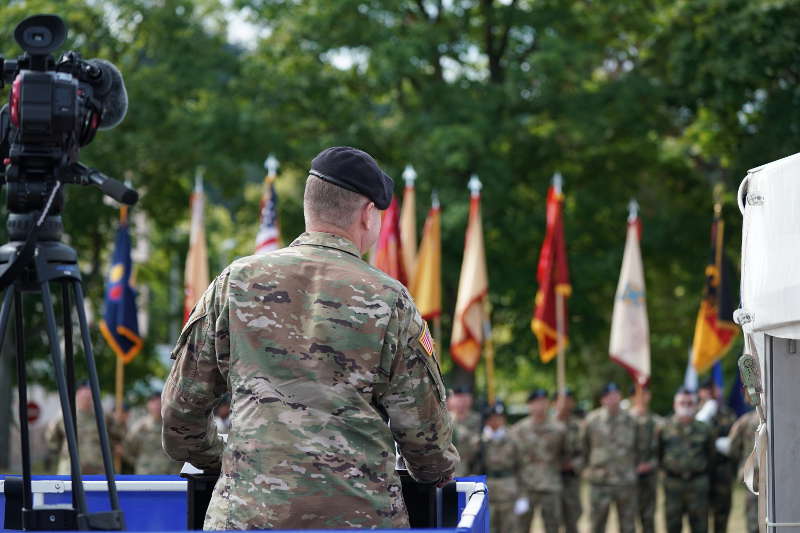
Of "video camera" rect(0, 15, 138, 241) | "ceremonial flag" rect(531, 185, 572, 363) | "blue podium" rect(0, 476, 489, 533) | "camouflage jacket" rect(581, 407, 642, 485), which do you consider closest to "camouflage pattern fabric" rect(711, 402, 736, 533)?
"camouflage jacket" rect(581, 407, 642, 485)

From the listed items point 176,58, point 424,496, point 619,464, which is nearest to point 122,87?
point 424,496

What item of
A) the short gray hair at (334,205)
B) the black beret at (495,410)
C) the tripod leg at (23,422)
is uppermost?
the short gray hair at (334,205)

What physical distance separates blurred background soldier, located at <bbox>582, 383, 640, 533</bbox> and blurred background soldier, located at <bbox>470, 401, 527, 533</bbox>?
98 cm

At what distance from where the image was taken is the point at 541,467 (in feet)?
46.4

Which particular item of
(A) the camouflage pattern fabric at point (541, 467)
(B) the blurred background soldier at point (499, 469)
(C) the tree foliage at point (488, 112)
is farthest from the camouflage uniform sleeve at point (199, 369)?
(C) the tree foliage at point (488, 112)

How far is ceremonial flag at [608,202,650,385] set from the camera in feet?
51.7

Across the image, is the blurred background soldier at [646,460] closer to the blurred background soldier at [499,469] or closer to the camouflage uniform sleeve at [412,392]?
the blurred background soldier at [499,469]

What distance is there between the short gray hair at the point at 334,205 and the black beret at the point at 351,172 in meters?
0.02

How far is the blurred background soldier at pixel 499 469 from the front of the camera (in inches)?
543

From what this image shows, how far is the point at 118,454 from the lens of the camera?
15.5 m

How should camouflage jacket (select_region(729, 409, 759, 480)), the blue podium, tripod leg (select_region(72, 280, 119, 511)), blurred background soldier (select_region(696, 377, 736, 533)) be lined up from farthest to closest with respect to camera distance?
blurred background soldier (select_region(696, 377, 736, 533))
camouflage jacket (select_region(729, 409, 759, 480))
the blue podium
tripod leg (select_region(72, 280, 119, 511))

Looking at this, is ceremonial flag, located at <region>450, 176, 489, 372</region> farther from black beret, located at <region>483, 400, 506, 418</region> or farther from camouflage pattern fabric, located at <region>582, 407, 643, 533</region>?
camouflage pattern fabric, located at <region>582, 407, 643, 533</region>

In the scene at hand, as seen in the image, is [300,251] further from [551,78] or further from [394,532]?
[551,78]

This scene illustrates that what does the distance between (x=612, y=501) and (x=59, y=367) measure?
11.6m
